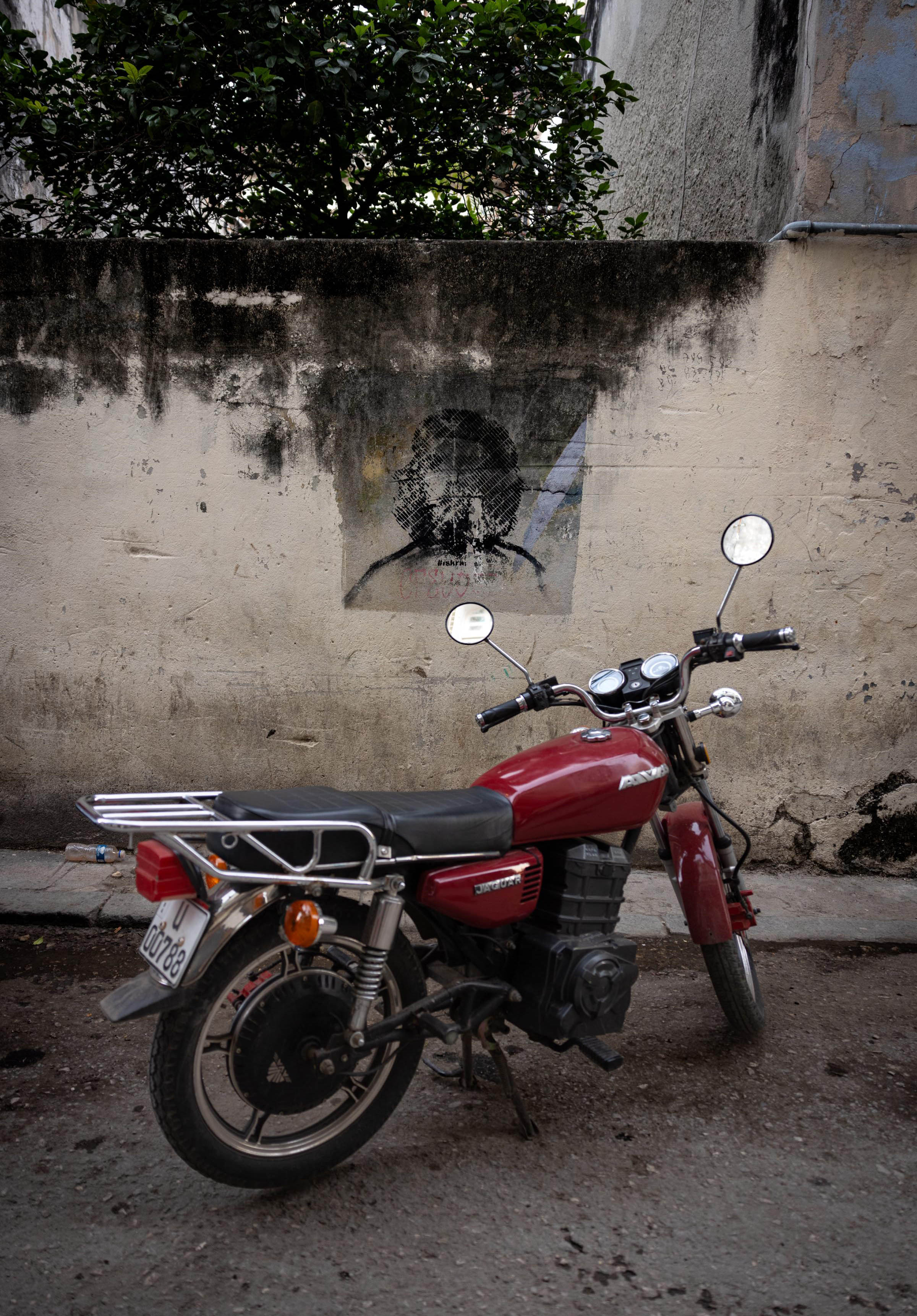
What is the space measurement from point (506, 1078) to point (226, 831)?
1.09 metres

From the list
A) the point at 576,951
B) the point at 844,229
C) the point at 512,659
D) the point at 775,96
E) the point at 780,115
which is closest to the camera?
the point at 576,951

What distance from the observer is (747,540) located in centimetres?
266

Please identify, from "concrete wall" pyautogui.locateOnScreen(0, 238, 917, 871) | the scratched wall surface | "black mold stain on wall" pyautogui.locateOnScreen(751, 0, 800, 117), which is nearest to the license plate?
"concrete wall" pyautogui.locateOnScreen(0, 238, 917, 871)

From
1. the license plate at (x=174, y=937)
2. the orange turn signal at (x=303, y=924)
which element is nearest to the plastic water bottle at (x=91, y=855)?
the license plate at (x=174, y=937)

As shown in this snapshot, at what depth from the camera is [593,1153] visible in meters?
2.40

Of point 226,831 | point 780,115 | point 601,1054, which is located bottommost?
point 601,1054

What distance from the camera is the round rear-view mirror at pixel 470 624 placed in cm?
255

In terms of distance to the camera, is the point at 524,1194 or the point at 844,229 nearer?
the point at 524,1194

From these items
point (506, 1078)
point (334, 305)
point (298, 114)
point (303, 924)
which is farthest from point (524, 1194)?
point (298, 114)

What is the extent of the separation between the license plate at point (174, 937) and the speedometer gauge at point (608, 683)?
126 centimetres

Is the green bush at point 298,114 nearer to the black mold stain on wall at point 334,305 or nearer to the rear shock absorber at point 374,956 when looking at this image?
the black mold stain on wall at point 334,305

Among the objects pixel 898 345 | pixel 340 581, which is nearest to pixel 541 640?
pixel 340 581

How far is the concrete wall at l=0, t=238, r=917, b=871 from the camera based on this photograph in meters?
4.18

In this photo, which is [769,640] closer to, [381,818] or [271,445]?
[381,818]
